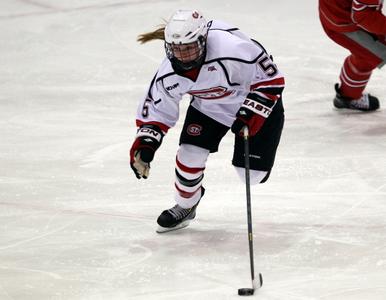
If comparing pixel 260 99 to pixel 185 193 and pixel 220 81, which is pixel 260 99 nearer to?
pixel 220 81

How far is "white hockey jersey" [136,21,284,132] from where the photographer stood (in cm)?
363

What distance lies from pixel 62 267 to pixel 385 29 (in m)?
2.22

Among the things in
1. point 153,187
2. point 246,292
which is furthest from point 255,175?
point 153,187

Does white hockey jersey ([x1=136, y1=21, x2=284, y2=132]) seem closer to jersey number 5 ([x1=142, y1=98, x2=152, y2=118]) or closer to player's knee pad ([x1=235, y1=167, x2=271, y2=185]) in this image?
jersey number 5 ([x1=142, y1=98, x2=152, y2=118])

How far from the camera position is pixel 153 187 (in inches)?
178

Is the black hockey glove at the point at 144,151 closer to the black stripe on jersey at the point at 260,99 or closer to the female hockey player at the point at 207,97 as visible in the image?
the female hockey player at the point at 207,97

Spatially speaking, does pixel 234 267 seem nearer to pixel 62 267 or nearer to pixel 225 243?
pixel 225 243

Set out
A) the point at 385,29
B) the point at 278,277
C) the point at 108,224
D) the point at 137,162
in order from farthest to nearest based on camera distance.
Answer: the point at 385,29
the point at 108,224
the point at 137,162
the point at 278,277

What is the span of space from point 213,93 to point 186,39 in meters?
0.31

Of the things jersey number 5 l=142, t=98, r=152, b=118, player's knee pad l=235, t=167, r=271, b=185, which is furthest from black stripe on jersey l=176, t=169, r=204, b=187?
jersey number 5 l=142, t=98, r=152, b=118

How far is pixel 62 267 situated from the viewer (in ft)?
12.0

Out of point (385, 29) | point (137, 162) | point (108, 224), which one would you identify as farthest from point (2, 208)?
point (385, 29)

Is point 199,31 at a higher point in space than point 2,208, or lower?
higher

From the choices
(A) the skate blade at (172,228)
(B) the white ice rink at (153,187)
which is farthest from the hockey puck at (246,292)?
(A) the skate blade at (172,228)
